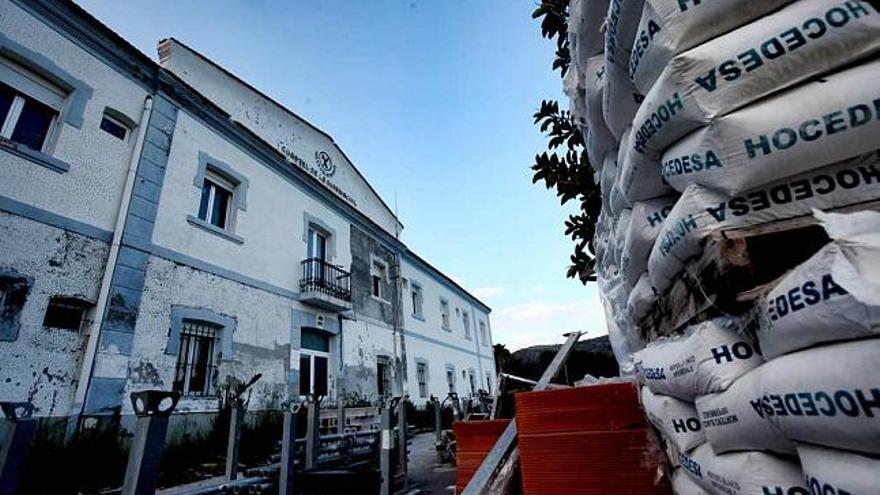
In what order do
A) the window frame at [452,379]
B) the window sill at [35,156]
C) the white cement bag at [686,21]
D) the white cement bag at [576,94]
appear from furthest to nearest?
1. the window frame at [452,379]
2. the window sill at [35,156]
3. the white cement bag at [576,94]
4. the white cement bag at [686,21]

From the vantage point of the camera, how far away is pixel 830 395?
588 mm

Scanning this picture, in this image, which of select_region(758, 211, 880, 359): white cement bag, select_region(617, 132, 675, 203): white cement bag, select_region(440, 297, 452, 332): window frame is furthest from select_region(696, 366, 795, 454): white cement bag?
select_region(440, 297, 452, 332): window frame

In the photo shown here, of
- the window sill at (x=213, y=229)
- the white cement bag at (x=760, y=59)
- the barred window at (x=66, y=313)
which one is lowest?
the white cement bag at (x=760, y=59)

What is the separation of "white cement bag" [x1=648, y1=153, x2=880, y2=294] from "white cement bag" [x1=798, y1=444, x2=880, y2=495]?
1.36 ft

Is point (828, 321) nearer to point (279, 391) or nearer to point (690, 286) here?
point (690, 286)

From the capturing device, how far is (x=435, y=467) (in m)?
7.06

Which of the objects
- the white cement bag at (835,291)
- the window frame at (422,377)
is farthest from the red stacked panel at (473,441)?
the window frame at (422,377)

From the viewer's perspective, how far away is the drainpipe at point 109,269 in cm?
512

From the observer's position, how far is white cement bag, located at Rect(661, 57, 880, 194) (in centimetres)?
69

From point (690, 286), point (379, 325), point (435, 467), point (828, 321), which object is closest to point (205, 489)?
point (690, 286)

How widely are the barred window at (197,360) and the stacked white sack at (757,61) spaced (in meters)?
7.46

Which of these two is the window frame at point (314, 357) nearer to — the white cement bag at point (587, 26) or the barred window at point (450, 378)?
the barred window at point (450, 378)

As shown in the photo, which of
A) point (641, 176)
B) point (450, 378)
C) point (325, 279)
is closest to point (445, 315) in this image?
point (450, 378)

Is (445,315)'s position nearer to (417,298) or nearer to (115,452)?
(417,298)
